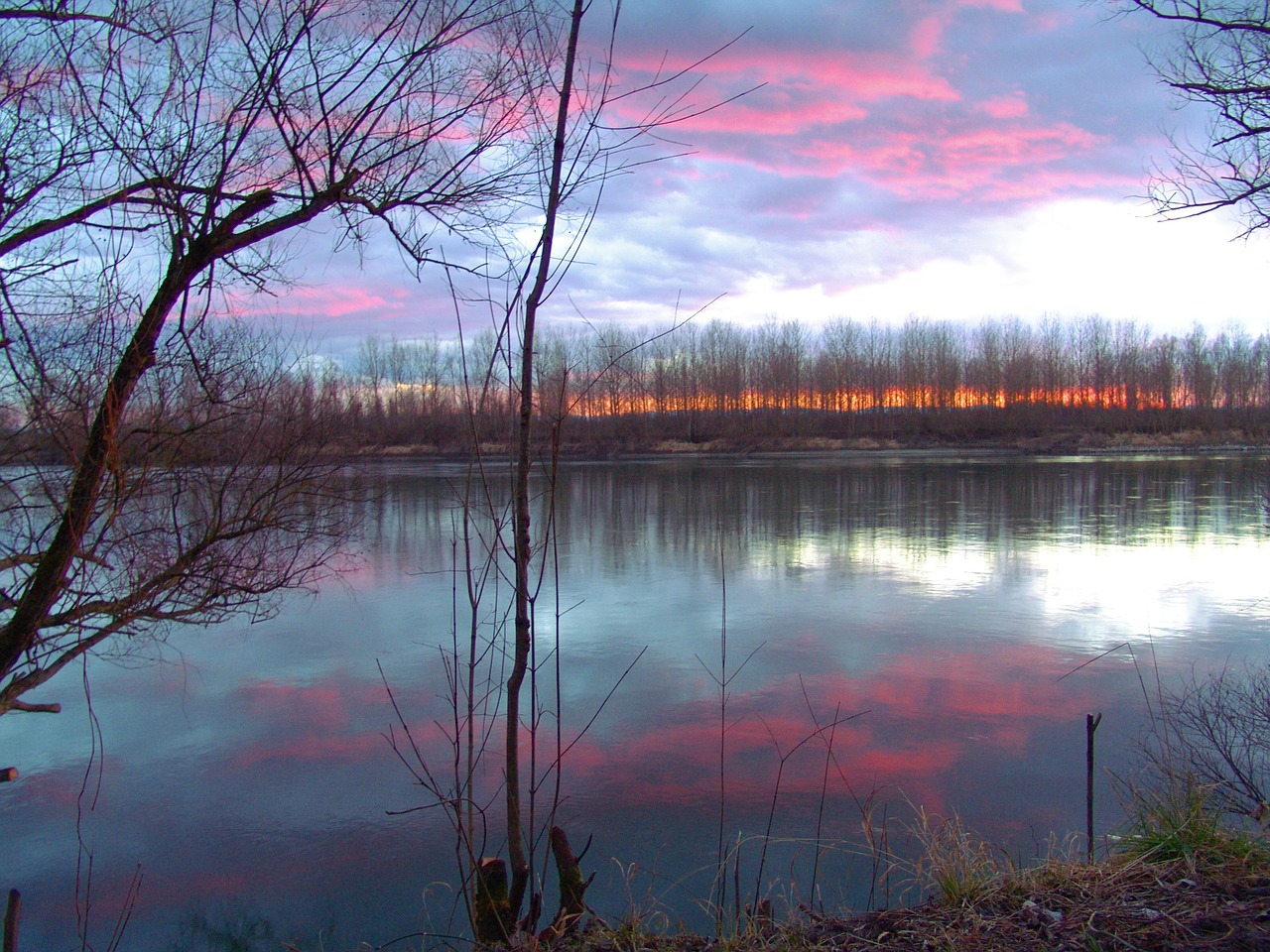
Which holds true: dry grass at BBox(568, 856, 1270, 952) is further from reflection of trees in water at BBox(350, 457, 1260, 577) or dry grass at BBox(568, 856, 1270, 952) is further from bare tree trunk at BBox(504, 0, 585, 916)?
reflection of trees in water at BBox(350, 457, 1260, 577)

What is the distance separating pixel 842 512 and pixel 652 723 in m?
13.8

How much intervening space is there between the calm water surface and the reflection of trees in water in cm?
41

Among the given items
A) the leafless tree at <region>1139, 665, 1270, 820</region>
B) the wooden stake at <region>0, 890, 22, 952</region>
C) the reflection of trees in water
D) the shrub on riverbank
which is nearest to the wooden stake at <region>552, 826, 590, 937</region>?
the shrub on riverbank

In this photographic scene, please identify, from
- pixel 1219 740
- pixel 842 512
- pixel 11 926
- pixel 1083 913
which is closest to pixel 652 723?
pixel 1219 740

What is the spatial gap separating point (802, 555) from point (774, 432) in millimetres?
43805

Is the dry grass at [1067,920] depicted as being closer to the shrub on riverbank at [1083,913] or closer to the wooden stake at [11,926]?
the shrub on riverbank at [1083,913]

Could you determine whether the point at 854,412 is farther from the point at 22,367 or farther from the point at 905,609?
the point at 22,367

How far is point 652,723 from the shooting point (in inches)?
272

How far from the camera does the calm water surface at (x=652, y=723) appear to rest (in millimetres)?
4906

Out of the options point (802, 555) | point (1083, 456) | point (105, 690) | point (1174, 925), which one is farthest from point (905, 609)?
point (1083, 456)

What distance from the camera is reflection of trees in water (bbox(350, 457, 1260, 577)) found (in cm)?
1516

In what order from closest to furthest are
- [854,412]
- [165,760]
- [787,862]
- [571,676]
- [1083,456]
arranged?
[787,862], [165,760], [571,676], [1083,456], [854,412]

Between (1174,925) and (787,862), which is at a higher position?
(1174,925)

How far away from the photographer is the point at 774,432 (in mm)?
57219
